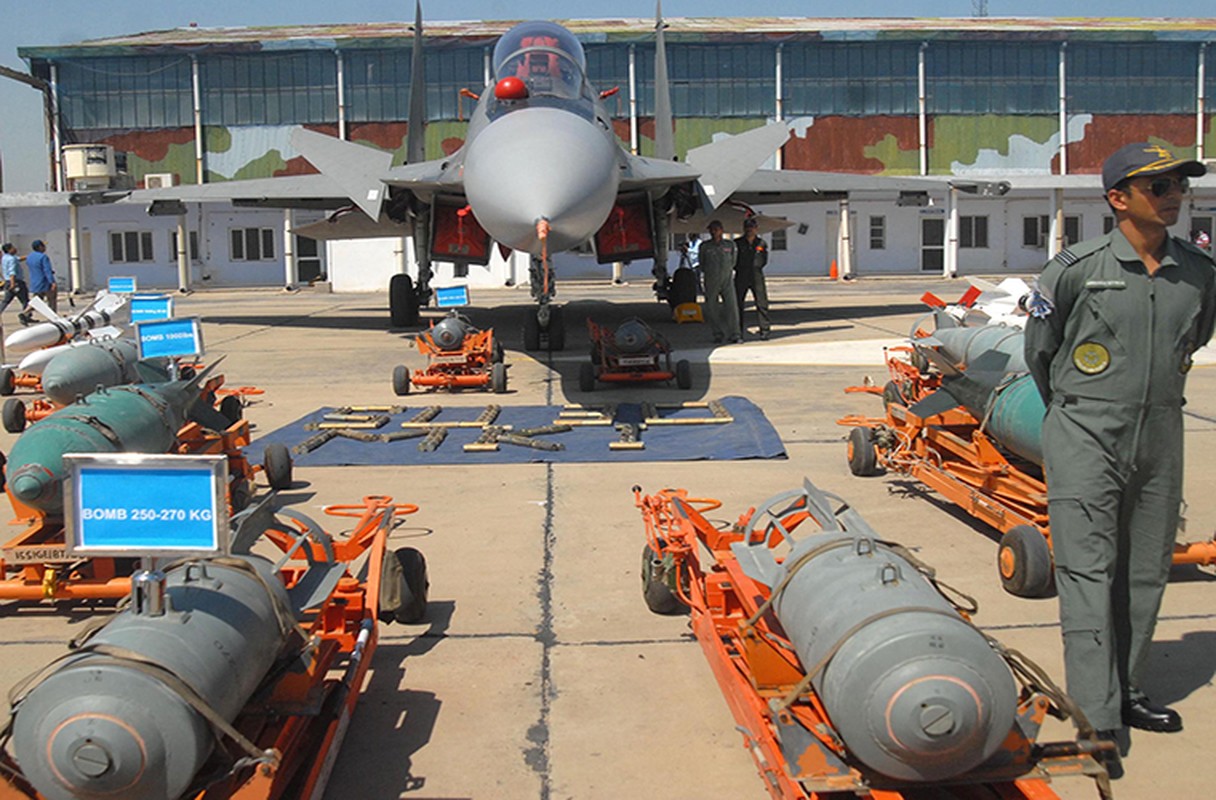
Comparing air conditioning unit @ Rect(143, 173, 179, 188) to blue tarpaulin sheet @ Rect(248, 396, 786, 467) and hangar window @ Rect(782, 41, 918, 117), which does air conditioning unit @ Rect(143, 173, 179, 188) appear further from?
blue tarpaulin sheet @ Rect(248, 396, 786, 467)

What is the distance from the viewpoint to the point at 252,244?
39.6 meters

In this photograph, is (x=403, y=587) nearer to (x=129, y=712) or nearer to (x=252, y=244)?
(x=129, y=712)

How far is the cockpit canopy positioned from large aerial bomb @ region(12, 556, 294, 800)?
408 inches

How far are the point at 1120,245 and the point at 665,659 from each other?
2.49 metres

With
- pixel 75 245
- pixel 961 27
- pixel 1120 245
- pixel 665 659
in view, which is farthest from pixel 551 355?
pixel 961 27

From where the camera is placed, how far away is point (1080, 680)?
399 centimetres

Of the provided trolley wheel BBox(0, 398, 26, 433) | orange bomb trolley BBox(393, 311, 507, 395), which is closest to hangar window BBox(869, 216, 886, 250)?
orange bomb trolley BBox(393, 311, 507, 395)

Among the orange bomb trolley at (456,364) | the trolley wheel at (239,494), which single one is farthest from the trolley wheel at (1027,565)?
the orange bomb trolley at (456,364)

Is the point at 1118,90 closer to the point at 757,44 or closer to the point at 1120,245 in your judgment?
the point at 757,44

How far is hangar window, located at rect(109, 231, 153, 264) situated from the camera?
39000 millimetres

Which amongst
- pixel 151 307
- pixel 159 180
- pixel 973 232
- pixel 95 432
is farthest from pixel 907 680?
pixel 159 180

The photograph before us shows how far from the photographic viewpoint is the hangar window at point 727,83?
39.9 meters

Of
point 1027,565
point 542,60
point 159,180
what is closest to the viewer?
point 1027,565

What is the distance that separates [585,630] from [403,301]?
15202 millimetres
